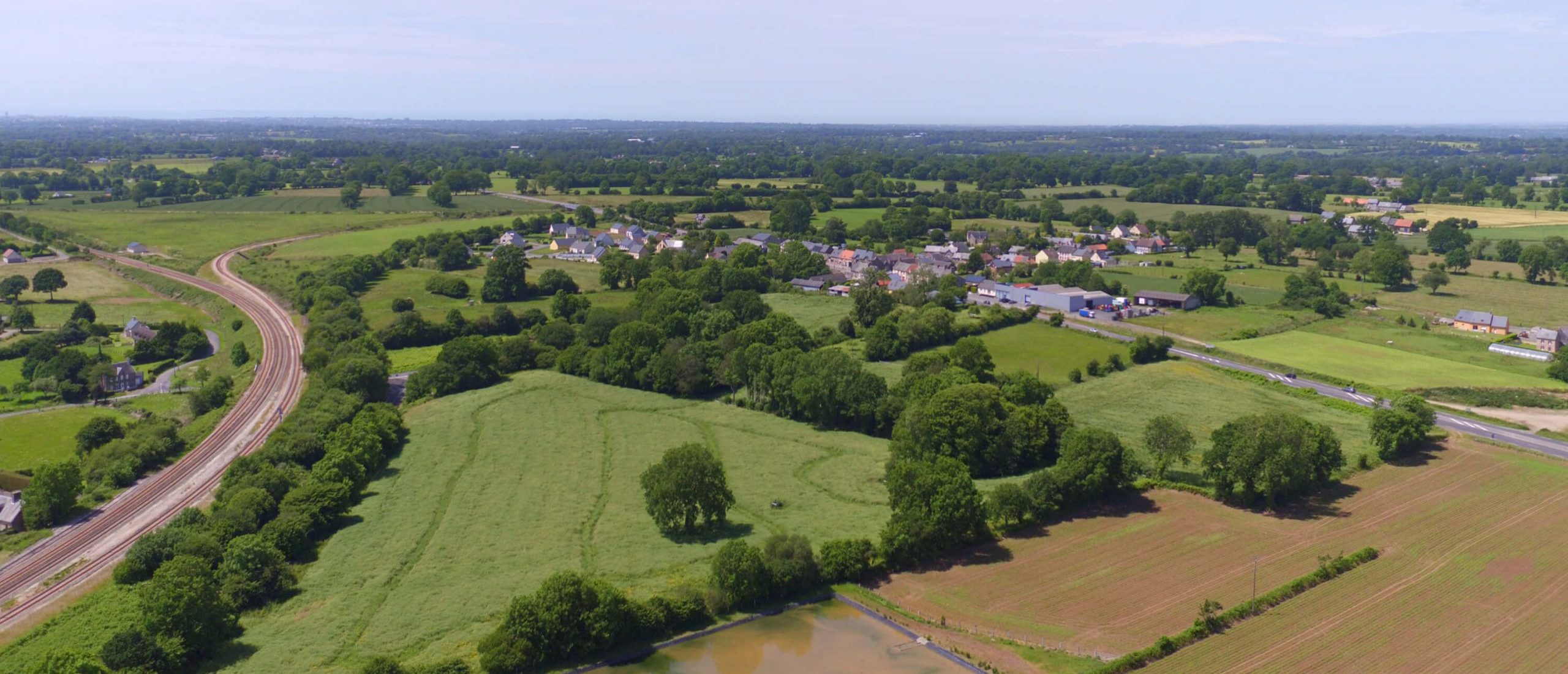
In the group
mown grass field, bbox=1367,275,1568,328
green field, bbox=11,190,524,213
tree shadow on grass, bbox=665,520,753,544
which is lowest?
tree shadow on grass, bbox=665,520,753,544

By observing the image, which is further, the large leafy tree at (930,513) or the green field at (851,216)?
the green field at (851,216)

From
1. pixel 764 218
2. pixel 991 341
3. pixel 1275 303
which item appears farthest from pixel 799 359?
pixel 764 218

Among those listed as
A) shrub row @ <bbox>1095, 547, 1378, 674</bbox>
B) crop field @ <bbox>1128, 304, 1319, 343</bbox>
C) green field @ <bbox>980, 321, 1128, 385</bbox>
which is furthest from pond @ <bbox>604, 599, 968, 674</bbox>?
crop field @ <bbox>1128, 304, 1319, 343</bbox>

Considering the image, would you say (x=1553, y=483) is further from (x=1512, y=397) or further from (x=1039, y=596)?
(x=1039, y=596)

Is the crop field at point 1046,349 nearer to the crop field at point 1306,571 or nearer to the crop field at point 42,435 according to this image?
the crop field at point 1306,571

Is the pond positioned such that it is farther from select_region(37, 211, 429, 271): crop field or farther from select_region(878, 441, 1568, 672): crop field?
select_region(37, 211, 429, 271): crop field

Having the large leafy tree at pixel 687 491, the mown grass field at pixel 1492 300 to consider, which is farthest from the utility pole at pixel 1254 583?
the mown grass field at pixel 1492 300

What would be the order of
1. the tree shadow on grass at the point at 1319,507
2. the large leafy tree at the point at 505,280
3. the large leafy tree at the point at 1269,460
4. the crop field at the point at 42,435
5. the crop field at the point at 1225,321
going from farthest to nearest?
the large leafy tree at the point at 505,280
the crop field at the point at 1225,321
the crop field at the point at 42,435
the large leafy tree at the point at 1269,460
the tree shadow on grass at the point at 1319,507
